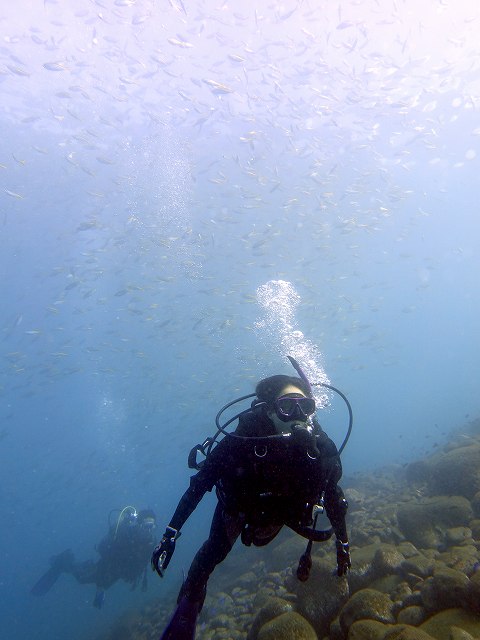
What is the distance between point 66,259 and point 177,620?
2519 cm

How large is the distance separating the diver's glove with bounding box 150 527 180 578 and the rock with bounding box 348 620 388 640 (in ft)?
6.33

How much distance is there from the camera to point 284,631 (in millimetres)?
4047

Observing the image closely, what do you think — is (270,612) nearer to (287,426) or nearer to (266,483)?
(266,483)

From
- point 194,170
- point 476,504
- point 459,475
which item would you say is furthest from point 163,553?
point 194,170

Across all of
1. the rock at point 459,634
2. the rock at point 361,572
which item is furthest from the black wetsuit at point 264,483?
the rock at point 361,572

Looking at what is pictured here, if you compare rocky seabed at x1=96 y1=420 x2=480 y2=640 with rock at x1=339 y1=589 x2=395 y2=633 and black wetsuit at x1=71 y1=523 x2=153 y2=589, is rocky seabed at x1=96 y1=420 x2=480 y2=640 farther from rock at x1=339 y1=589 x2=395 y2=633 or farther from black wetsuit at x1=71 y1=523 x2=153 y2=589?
black wetsuit at x1=71 y1=523 x2=153 y2=589

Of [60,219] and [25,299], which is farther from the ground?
[60,219]

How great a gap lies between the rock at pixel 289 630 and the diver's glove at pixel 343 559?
3.19 feet

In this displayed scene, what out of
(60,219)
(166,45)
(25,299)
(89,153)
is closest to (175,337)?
(25,299)

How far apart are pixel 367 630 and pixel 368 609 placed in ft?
1.21

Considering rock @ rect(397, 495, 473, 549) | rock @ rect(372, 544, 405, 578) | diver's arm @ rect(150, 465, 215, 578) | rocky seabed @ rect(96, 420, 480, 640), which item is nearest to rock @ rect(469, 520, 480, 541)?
rocky seabed @ rect(96, 420, 480, 640)

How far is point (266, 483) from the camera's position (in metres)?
3.15

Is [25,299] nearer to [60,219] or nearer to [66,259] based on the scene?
[66,259]

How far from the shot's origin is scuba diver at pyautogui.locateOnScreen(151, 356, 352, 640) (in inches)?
123
